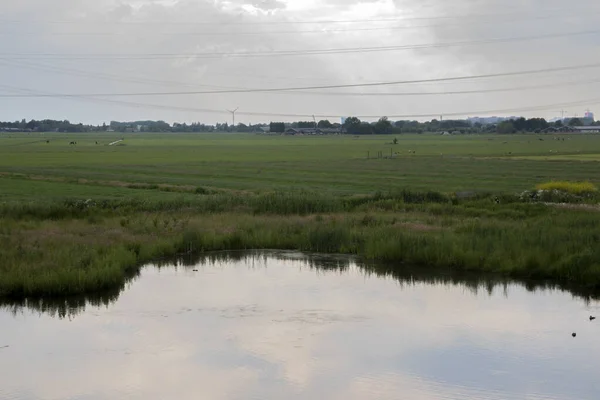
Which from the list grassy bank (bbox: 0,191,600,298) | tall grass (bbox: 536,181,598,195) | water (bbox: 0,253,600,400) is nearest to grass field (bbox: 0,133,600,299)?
grassy bank (bbox: 0,191,600,298)

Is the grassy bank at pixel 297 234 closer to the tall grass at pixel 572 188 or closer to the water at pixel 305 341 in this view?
the water at pixel 305 341

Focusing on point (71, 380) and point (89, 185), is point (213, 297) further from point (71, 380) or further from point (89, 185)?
point (89, 185)

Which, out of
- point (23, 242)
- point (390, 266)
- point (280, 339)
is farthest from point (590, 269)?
point (23, 242)

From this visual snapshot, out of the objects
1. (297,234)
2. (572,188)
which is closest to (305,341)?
(297,234)

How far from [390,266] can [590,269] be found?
19.4ft

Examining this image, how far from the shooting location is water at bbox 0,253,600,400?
1388 cm

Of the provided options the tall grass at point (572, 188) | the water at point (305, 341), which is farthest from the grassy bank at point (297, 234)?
the tall grass at point (572, 188)

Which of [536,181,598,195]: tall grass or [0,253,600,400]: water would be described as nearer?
[0,253,600,400]: water

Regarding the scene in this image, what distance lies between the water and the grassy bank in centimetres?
111

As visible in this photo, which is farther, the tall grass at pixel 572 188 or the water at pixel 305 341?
the tall grass at pixel 572 188

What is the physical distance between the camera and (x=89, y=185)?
4881 centimetres

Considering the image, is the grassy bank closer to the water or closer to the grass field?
the grass field

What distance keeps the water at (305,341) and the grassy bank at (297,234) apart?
1.11 metres

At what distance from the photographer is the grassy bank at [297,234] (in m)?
22.0
